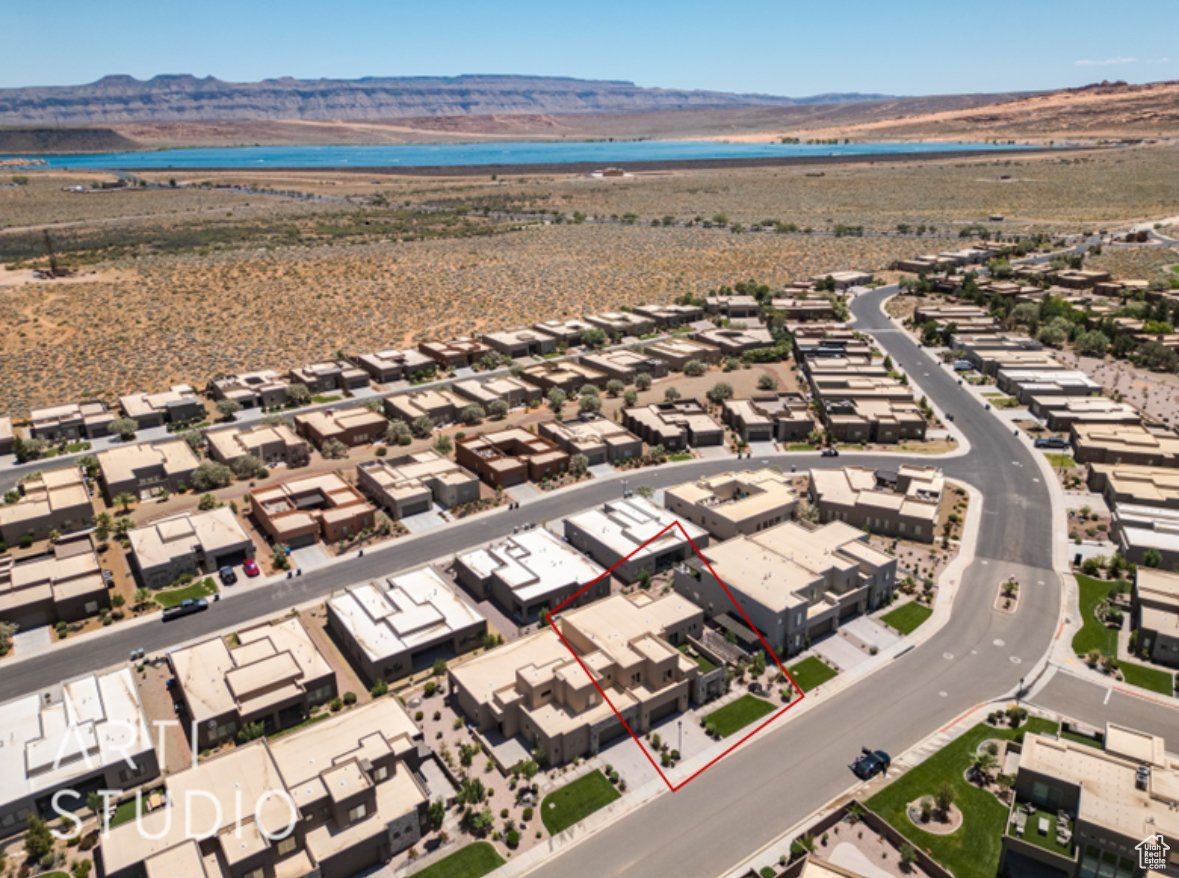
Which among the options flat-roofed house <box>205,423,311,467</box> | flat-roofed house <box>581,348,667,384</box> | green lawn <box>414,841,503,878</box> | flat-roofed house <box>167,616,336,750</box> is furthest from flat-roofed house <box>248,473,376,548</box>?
flat-roofed house <box>581,348,667,384</box>

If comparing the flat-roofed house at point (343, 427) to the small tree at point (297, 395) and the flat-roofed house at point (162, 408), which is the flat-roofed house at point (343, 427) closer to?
the small tree at point (297, 395)

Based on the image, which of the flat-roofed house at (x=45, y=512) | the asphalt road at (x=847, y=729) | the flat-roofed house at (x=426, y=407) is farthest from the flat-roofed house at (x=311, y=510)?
the asphalt road at (x=847, y=729)

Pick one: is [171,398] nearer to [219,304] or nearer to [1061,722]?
[219,304]

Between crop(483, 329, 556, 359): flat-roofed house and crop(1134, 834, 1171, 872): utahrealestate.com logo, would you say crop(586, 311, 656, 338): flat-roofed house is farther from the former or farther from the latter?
crop(1134, 834, 1171, 872): utahrealestate.com logo

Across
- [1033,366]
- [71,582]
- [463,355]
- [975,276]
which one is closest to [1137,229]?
[975,276]

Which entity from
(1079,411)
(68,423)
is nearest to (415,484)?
(68,423)
